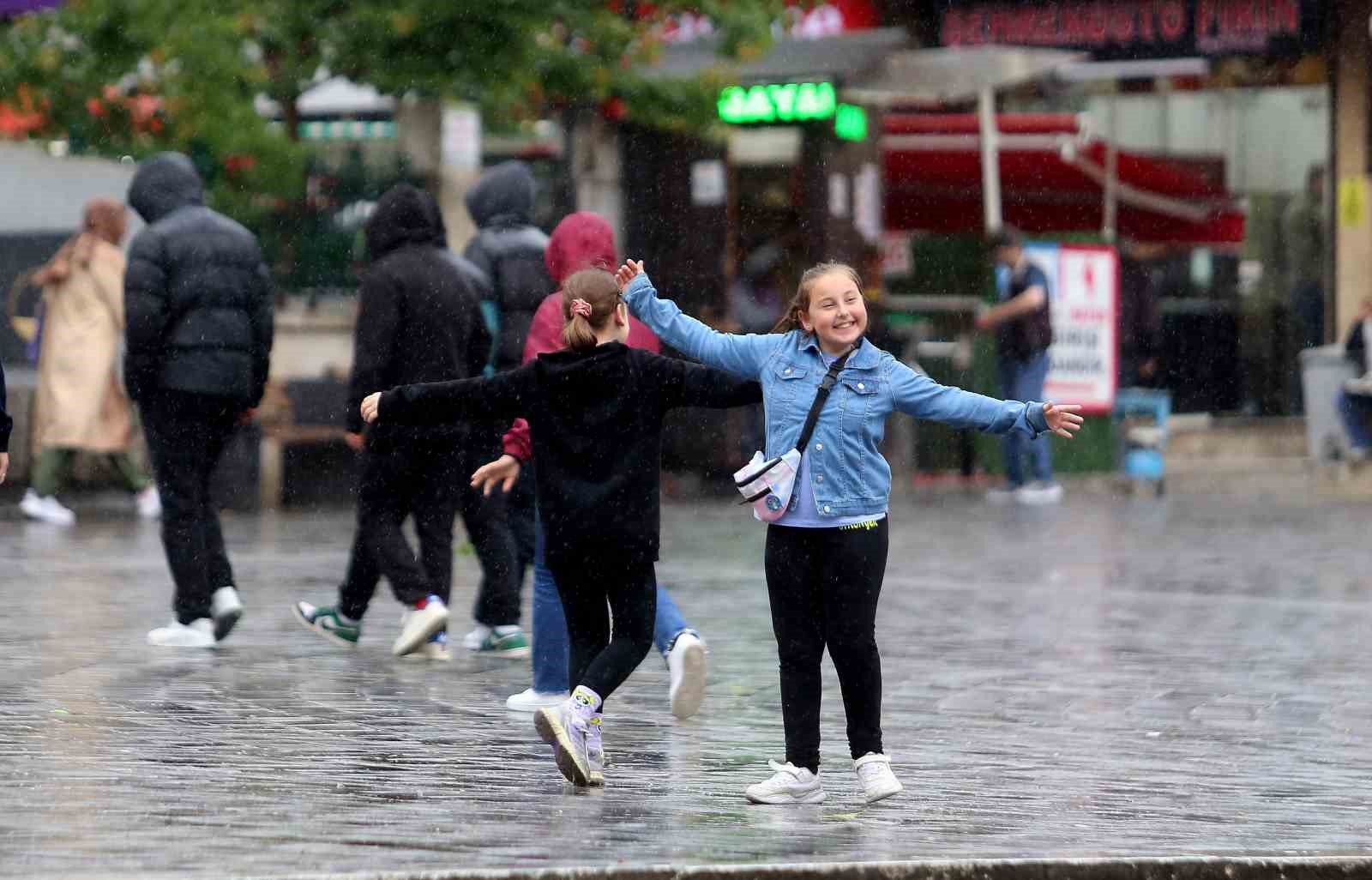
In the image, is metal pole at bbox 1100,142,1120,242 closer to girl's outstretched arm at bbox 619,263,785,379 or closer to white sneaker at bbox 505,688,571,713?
white sneaker at bbox 505,688,571,713

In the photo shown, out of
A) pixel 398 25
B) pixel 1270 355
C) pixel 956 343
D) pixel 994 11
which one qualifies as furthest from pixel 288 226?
pixel 1270 355

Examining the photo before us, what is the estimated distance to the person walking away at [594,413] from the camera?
6.62 metres

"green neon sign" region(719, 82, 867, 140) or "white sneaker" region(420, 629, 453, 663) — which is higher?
"green neon sign" region(719, 82, 867, 140)

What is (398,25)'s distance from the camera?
17.1 meters

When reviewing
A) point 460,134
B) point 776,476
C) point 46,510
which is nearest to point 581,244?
point 776,476

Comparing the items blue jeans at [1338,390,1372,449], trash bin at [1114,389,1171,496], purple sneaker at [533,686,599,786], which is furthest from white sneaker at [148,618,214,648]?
blue jeans at [1338,390,1372,449]

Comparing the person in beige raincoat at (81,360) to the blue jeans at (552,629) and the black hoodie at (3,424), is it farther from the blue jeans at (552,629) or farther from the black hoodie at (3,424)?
the blue jeans at (552,629)

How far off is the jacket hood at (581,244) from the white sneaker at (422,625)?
5.00ft

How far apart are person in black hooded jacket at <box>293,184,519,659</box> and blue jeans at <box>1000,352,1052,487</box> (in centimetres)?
958

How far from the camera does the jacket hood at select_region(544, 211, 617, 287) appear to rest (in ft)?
26.0

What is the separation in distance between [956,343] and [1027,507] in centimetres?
350

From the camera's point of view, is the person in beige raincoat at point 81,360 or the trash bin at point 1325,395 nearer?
the person in beige raincoat at point 81,360

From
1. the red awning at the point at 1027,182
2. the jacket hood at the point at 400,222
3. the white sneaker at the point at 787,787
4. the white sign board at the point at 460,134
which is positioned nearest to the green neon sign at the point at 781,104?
the white sign board at the point at 460,134

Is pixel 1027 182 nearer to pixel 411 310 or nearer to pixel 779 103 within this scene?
pixel 779 103
